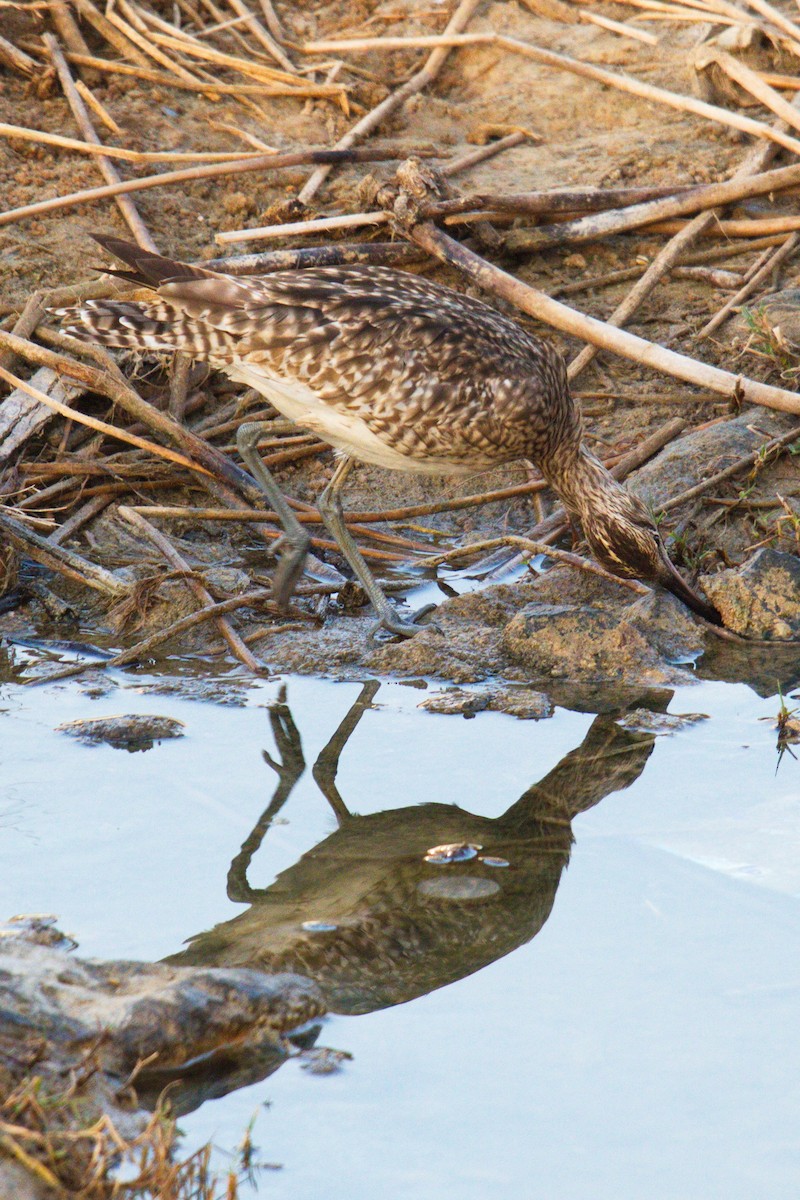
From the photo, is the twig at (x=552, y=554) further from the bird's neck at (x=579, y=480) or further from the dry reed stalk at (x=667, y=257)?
the dry reed stalk at (x=667, y=257)

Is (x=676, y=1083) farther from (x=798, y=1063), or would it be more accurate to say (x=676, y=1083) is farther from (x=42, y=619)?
(x=42, y=619)

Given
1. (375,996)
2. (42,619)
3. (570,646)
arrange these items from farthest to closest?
(42,619) → (570,646) → (375,996)

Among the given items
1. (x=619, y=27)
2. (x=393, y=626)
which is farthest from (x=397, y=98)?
(x=393, y=626)

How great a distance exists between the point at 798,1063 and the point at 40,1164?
1.73 meters

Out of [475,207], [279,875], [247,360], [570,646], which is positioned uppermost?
[475,207]

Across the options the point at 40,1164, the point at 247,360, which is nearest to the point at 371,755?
the point at 247,360

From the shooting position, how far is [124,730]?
4.90m

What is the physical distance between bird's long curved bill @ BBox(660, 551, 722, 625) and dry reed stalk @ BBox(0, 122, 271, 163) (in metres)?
3.63

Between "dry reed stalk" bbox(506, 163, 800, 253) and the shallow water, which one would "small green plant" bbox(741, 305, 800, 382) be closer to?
"dry reed stalk" bbox(506, 163, 800, 253)

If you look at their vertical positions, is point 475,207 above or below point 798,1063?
above

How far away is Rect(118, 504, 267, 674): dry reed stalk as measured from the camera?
18.3 ft

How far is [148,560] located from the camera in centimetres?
626

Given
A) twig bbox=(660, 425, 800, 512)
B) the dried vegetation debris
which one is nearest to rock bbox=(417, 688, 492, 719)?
the dried vegetation debris

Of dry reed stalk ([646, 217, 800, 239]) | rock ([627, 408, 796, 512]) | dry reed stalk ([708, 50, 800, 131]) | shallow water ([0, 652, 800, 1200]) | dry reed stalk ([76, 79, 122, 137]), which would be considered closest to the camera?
shallow water ([0, 652, 800, 1200])
